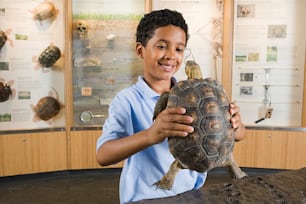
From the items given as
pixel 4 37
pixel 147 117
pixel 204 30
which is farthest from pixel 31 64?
pixel 147 117

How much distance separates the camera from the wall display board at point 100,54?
11.4 ft

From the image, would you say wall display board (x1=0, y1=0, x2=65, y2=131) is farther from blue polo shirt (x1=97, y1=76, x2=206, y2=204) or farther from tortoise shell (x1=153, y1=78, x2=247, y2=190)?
tortoise shell (x1=153, y1=78, x2=247, y2=190)

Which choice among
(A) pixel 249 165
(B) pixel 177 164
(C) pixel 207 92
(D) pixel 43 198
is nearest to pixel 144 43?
(C) pixel 207 92

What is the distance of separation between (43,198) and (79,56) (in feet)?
4.98

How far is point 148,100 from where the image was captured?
1148 mm

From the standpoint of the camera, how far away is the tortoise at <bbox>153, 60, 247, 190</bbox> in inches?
34.6

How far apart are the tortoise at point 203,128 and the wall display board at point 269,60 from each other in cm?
279

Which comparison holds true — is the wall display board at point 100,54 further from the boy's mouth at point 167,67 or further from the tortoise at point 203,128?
the tortoise at point 203,128

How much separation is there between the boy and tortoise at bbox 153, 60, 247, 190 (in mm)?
104

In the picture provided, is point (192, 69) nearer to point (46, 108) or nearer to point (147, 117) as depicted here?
point (147, 117)

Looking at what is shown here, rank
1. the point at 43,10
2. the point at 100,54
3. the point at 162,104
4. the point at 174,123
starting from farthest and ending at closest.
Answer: the point at 100,54, the point at 43,10, the point at 162,104, the point at 174,123

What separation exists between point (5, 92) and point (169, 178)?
275 cm

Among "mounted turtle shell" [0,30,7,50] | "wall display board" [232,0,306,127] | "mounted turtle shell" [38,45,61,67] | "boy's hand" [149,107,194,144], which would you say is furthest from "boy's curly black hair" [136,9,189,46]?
"wall display board" [232,0,306,127]

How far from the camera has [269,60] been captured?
3568 mm
